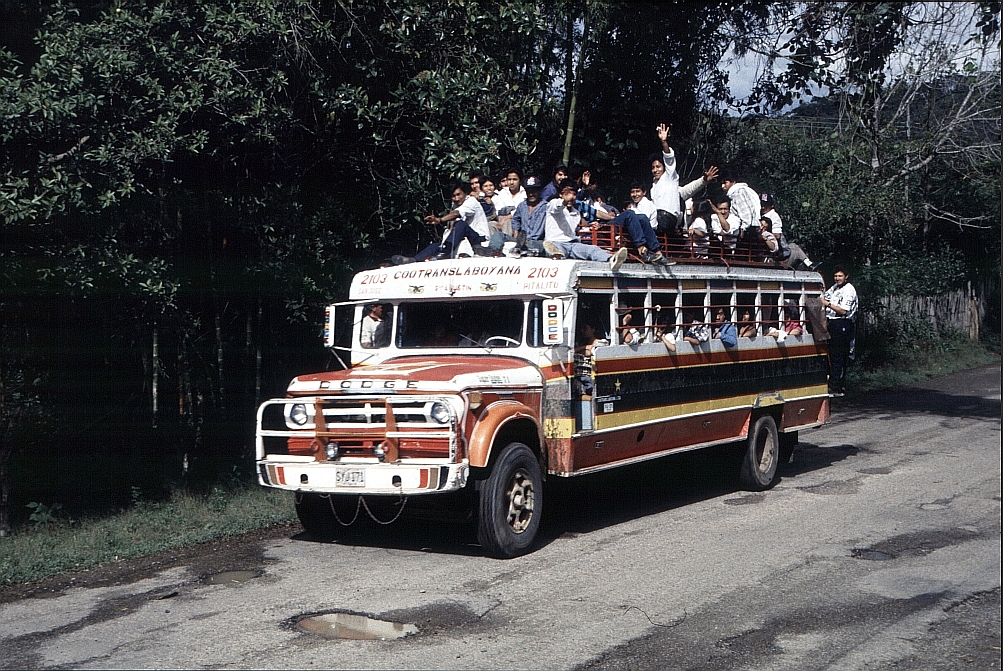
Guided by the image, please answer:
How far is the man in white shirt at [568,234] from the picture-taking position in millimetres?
9922

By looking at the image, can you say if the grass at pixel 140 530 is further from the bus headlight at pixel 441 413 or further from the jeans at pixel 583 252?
the jeans at pixel 583 252

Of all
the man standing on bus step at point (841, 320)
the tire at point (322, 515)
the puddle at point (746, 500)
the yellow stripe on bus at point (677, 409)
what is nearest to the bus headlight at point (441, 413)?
the tire at point (322, 515)

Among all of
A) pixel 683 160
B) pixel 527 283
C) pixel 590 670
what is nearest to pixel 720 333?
pixel 527 283

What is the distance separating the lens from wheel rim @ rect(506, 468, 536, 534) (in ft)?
29.2

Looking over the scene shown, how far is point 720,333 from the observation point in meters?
11.7

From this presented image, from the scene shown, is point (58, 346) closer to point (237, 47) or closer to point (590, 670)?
point (237, 47)

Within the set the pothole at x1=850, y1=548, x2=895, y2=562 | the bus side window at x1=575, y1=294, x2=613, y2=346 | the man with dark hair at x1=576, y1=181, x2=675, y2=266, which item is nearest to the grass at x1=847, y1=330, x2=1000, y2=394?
the man with dark hair at x1=576, y1=181, x2=675, y2=266

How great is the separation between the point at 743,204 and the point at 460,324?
501 centimetres

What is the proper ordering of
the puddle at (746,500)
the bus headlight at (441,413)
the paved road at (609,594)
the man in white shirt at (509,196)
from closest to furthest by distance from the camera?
1. the paved road at (609,594)
2. the bus headlight at (441,413)
3. the puddle at (746,500)
4. the man in white shirt at (509,196)

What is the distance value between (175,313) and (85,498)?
2.30 metres

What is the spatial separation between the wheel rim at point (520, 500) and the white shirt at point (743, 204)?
5.65 meters

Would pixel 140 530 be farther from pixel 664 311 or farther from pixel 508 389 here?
pixel 664 311

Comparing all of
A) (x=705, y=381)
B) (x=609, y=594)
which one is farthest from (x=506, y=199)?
(x=609, y=594)

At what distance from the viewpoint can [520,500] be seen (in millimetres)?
9016
